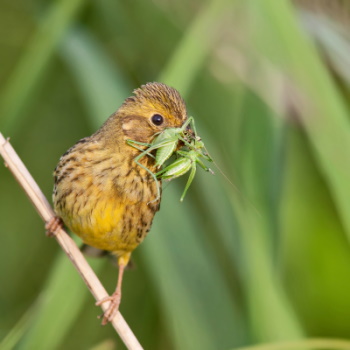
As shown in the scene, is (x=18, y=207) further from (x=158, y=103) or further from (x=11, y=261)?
(x=158, y=103)

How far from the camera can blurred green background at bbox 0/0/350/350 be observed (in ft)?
6.63

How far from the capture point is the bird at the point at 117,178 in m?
1.92

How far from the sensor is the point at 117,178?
2008 mm

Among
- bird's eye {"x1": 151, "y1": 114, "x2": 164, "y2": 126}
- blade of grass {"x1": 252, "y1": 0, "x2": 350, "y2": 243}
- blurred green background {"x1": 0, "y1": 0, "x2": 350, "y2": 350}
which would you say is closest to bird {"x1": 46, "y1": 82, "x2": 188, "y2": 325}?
bird's eye {"x1": 151, "y1": 114, "x2": 164, "y2": 126}

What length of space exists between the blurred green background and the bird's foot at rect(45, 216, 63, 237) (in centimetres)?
9

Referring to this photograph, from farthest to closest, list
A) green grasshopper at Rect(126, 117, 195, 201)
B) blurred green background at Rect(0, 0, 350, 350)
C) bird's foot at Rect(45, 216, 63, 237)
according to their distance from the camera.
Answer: bird's foot at Rect(45, 216, 63, 237) → blurred green background at Rect(0, 0, 350, 350) → green grasshopper at Rect(126, 117, 195, 201)

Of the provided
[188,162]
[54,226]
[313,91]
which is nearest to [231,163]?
[313,91]

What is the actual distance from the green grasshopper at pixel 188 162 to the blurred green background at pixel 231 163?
0.12m

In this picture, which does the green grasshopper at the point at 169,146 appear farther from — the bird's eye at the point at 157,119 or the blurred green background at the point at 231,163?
the blurred green background at the point at 231,163

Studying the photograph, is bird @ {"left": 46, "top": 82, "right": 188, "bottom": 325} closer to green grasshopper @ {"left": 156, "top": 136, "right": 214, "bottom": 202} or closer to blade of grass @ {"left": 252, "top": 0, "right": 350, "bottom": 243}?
green grasshopper @ {"left": 156, "top": 136, "right": 214, "bottom": 202}

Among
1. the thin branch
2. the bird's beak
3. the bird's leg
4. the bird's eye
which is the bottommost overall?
the bird's leg

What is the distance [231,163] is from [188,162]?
0.49m

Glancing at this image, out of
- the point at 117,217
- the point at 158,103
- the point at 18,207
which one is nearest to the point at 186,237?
the point at 117,217

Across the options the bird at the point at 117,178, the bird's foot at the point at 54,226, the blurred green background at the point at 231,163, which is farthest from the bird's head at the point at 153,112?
the bird's foot at the point at 54,226
